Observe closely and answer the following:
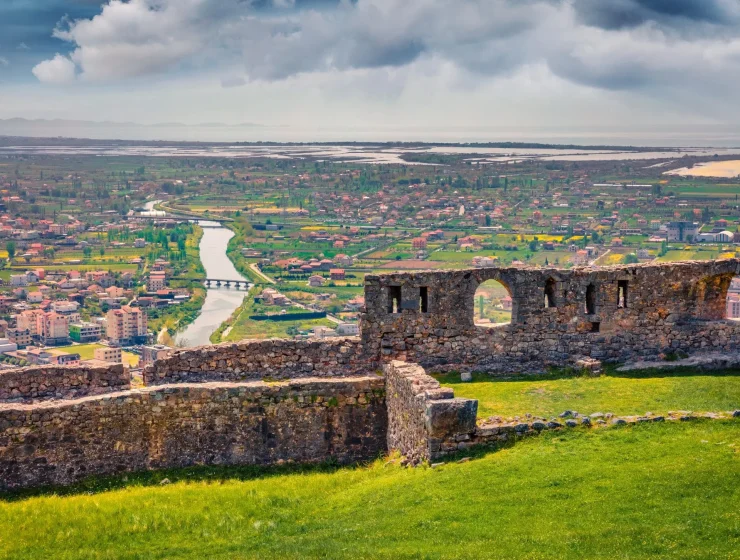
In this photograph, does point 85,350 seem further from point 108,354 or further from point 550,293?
point 550,293

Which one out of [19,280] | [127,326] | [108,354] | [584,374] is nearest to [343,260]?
[19,280]

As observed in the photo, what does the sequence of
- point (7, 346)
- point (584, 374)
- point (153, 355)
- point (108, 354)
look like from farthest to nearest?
point (7, 346) → point (108, 354) → point (153, 355) → point (584, 374)

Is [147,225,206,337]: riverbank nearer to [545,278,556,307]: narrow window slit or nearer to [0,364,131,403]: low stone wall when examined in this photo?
[0,364,131,403]: low stone wall

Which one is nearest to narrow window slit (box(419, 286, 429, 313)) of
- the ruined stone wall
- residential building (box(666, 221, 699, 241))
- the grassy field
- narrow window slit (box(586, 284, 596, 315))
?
the ruined stone wall

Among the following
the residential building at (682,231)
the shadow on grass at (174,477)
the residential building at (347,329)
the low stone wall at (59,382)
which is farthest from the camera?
the residential building at (682,231)

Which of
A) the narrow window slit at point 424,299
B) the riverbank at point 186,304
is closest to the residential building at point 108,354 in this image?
the riverbank at point 186,304

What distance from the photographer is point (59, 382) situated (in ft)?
59.1

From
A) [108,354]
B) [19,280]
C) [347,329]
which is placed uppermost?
[347,329]

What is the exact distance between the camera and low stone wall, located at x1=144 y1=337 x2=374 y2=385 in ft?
60.2

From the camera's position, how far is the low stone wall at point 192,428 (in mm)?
16219

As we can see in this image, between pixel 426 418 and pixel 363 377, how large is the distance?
2.98 metres

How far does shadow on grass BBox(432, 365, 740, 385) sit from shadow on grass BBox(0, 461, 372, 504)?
8.38 ft

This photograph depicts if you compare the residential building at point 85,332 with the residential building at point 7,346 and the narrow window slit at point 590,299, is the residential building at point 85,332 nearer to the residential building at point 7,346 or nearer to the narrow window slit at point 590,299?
the residential building at point 7,346

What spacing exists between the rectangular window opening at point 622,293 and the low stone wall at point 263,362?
14.5 feet
